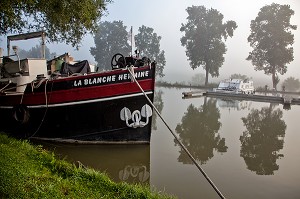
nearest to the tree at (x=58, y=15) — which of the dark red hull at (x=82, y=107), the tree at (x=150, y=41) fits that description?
the dark red hull at (x=82, y=107)

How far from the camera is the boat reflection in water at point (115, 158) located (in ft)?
26.1

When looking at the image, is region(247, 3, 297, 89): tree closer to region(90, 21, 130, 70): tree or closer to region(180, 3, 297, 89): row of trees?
region(180, 3, 297, 89): row of trees

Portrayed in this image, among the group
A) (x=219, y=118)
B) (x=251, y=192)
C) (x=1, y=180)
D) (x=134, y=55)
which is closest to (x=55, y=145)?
(x=134, y=55)

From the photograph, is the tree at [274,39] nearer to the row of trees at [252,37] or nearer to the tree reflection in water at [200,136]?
the row of trees at [252,37]

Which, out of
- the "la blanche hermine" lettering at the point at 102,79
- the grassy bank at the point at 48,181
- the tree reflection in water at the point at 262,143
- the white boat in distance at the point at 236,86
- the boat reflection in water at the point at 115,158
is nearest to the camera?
the grassy bank at the point at 48,181

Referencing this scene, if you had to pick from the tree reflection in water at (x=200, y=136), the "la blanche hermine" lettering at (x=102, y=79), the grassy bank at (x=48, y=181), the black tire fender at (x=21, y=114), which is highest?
the "la blanche hermine" lettering at (x=102, y=79)

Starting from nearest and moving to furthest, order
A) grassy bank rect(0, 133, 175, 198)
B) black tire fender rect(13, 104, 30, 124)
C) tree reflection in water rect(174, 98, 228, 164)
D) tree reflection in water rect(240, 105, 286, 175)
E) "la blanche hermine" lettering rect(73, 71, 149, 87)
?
grassy bank rect(0, 133, 175, 198) → tree reflection in water rect(240, 105, 286, 175) → "la blanche hermine" lettering rect(73, 71, 149, 87) → tree reflection in water rect(174, 98, 228, 164) → black tire fender rect(13, 104, 30, 124)

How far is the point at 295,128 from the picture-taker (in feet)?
52.5

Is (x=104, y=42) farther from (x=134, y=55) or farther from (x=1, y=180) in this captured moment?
(x=1, y=180)

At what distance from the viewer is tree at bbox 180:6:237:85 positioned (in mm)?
54562

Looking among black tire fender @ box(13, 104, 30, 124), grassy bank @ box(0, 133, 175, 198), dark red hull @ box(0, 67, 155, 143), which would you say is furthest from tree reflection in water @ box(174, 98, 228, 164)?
black tire fender @ box(13, 104, 30, 124)

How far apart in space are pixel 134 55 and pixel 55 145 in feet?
17.3

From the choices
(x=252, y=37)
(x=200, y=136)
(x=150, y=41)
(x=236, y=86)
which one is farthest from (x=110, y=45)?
(x=200, y=136)

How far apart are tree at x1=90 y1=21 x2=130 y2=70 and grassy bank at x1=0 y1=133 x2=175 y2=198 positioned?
240ft
